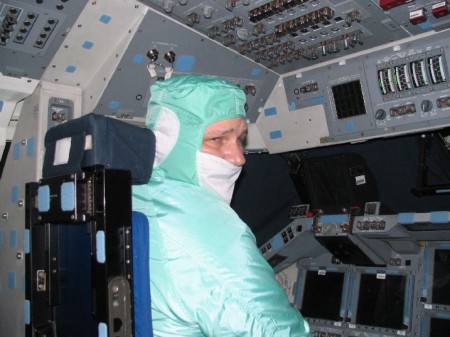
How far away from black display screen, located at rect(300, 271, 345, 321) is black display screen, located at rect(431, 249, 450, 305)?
1008 mm

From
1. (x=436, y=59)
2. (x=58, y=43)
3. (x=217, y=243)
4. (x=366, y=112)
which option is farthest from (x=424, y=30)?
(x=217, y=243)

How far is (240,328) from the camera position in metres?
1.52

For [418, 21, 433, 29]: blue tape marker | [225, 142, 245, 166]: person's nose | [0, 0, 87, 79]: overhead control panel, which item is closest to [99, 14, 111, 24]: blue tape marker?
[0, 0, 87, 79]: overhead control panel

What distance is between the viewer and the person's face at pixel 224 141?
192 centimetres

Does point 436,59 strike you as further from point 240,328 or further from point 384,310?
point 240,328

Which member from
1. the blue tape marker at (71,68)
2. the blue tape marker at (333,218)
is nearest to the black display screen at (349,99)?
the blue tape marker at (333,218)

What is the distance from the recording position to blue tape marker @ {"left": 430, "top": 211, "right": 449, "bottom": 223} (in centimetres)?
427

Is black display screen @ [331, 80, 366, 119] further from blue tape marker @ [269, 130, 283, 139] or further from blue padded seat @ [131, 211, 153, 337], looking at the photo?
blue padded seat @ [131, 211, 153, 337]

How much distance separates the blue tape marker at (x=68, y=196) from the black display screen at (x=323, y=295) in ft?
13.9

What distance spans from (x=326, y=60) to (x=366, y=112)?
556mm

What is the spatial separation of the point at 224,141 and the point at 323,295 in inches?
161

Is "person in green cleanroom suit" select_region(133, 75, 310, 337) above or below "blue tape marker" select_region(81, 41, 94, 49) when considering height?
below

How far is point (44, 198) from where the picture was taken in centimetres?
189

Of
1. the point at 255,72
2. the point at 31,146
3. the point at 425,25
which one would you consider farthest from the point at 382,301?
the point at 31,146
